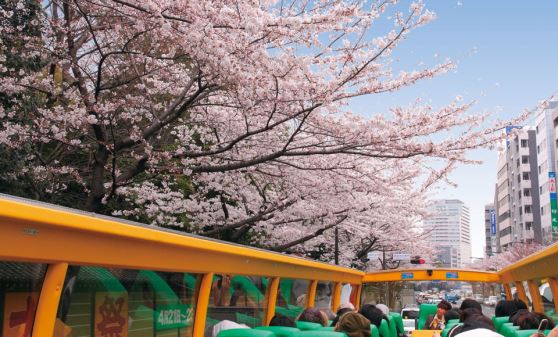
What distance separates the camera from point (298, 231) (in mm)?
20875

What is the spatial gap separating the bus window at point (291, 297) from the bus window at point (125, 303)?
2.97m

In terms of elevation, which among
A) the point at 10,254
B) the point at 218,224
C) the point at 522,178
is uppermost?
the point at 522,178

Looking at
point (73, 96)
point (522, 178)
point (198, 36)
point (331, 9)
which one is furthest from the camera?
point (522, 178)

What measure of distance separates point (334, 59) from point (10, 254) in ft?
24.6

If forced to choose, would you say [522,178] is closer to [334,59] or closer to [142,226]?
[334,59]

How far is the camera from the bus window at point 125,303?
3.47 meters

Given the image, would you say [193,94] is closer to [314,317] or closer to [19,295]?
[314,317]

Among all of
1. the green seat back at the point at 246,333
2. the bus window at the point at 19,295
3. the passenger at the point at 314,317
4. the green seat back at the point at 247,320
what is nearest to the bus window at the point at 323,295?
the green seat back at the point at 247,320

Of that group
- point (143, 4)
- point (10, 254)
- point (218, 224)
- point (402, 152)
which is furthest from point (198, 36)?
point (218, 224)

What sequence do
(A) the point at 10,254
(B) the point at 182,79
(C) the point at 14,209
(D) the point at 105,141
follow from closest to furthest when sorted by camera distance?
(C) the point at 14,209 → (A) the point at 10,254 → (D) the point at 105,141 → (B) the point at 182,79

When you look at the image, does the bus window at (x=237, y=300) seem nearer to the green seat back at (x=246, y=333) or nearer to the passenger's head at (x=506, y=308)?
the green seat back at (x=246, y=333)

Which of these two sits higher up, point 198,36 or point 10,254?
point 198,36

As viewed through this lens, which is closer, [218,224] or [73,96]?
[73,96]

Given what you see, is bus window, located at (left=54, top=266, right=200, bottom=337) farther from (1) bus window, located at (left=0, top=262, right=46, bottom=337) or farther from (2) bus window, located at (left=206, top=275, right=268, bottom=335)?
(2) bus window, located at (left=206, top=275, right=268, bottom=335)
